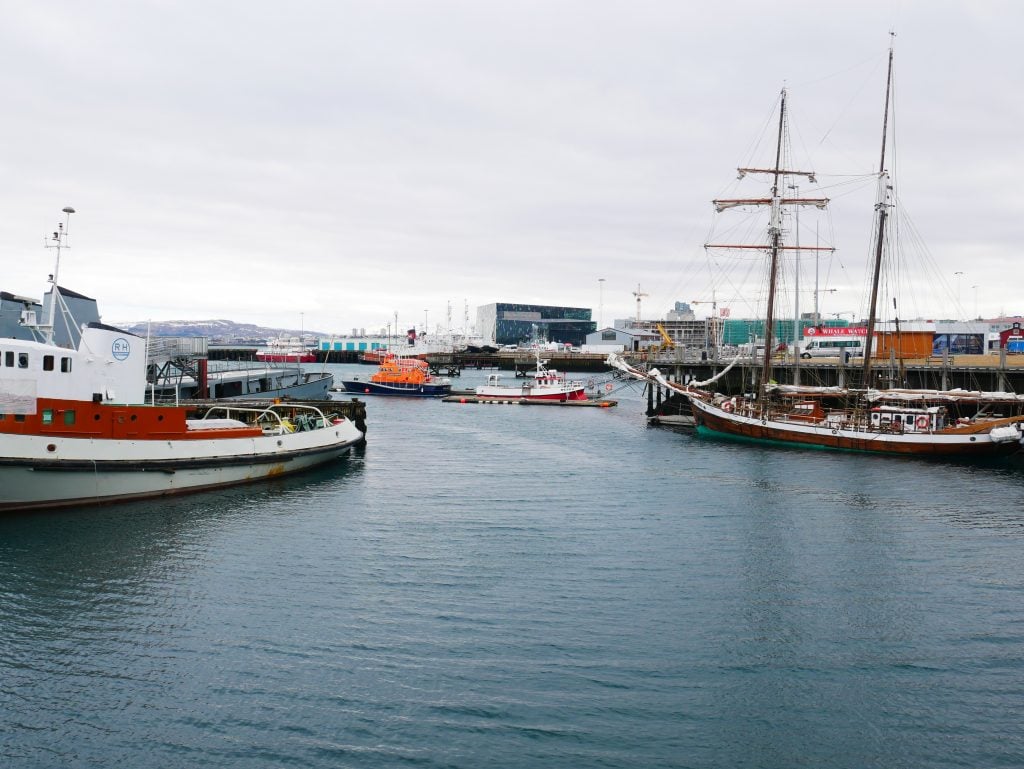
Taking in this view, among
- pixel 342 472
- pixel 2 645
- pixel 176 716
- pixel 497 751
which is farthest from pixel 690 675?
pixel 342 472

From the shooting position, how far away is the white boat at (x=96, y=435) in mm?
30781

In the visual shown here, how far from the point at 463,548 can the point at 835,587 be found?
40.1 feet

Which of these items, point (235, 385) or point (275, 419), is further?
point (235, 385)

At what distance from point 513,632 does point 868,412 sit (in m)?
46.3

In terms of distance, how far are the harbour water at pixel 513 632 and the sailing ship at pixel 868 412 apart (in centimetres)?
1533

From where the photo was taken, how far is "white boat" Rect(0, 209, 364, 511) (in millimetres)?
30781

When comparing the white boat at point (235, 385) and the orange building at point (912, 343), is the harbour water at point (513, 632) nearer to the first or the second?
the white boat at point (235, 385)

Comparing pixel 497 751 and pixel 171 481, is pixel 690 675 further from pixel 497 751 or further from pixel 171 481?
pixel 171 481

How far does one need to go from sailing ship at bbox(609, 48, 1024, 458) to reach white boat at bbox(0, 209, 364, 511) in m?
38.6

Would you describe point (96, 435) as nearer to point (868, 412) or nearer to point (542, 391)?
point (868, 412)

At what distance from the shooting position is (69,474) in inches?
1241

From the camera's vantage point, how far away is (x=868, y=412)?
56281mm

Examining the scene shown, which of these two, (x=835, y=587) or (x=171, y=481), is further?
(x=171, y=481)

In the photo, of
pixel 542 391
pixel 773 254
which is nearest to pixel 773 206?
pixel 773 254
